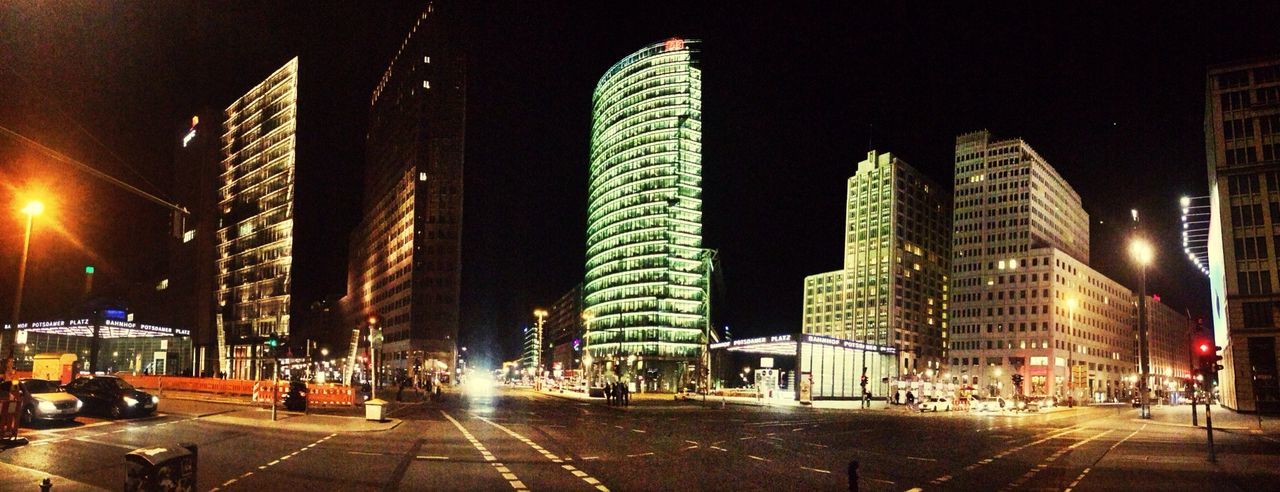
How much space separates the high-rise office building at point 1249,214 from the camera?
206 ft

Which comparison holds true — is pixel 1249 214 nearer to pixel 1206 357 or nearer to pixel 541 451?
pixel 1206 357

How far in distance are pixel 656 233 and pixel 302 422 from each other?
4303 inches

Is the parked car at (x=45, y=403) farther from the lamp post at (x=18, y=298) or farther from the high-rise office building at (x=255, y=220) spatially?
the high-rise office building at (x=255, y=220)

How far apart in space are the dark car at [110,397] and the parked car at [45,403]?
2.76m

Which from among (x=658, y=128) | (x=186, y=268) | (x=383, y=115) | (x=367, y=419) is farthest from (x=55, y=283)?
(x=367, y=419)

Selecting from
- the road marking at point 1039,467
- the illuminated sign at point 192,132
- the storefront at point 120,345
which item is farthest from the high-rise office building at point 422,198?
the road marking at point 1039,467

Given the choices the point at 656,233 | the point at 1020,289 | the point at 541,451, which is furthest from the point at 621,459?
the point at 1020,289

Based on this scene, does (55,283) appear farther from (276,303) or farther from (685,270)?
(685,270)

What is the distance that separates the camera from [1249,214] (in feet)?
216

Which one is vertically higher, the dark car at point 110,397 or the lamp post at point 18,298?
the lamp post at point 18,298

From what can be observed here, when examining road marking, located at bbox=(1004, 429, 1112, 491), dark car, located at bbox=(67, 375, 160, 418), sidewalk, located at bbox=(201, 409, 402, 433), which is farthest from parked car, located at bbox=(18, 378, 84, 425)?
road marking, located at bbox=(1004, 429, 1112, 491)

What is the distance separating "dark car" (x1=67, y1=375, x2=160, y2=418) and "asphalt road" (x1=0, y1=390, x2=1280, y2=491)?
892 millimetres

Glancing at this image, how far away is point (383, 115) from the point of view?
→ 177 m

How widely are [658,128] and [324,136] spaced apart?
55.4 metres
